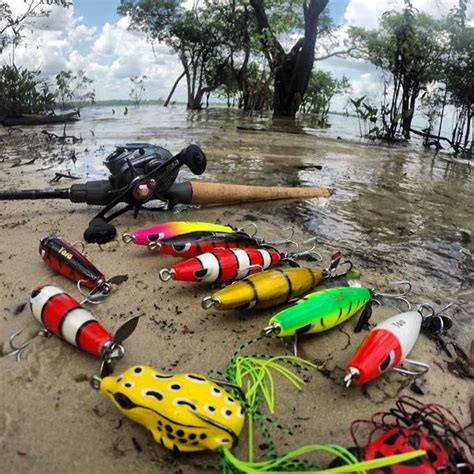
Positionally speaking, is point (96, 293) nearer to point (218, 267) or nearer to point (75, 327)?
point (75, 327)

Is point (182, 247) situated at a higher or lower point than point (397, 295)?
higher

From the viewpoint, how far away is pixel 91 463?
1.55 meters

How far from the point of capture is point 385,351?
1.89m

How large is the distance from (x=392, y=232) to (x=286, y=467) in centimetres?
305

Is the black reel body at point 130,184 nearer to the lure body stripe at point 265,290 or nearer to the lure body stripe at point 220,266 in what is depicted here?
the lure body stripe at point 220,266

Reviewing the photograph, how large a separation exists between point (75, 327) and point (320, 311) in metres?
1.13

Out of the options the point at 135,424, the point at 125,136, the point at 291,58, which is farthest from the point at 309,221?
the point at 291,58

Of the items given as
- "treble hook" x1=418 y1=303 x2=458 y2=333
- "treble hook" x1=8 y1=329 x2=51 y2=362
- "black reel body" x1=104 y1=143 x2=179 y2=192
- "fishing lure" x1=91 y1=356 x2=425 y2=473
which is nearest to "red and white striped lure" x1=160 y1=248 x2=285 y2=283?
"treble hook" x1=8 y1=329 x2=51 y2=362

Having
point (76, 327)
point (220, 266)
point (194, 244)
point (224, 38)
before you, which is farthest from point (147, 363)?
point (224, 38)

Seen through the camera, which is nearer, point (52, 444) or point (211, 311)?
point (52, 444)

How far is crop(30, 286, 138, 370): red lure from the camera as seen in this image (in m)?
1.95

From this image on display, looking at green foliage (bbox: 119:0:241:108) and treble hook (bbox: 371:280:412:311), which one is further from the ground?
green foliage (bbox: 119:0:241:108)

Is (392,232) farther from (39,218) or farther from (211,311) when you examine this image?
(39,218)

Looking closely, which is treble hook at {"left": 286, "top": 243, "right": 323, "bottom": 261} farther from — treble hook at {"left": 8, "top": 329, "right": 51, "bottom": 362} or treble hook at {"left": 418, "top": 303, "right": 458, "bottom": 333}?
treble hook at {"left": 8, "top": 329, "right": 51, "bottom": 362}
